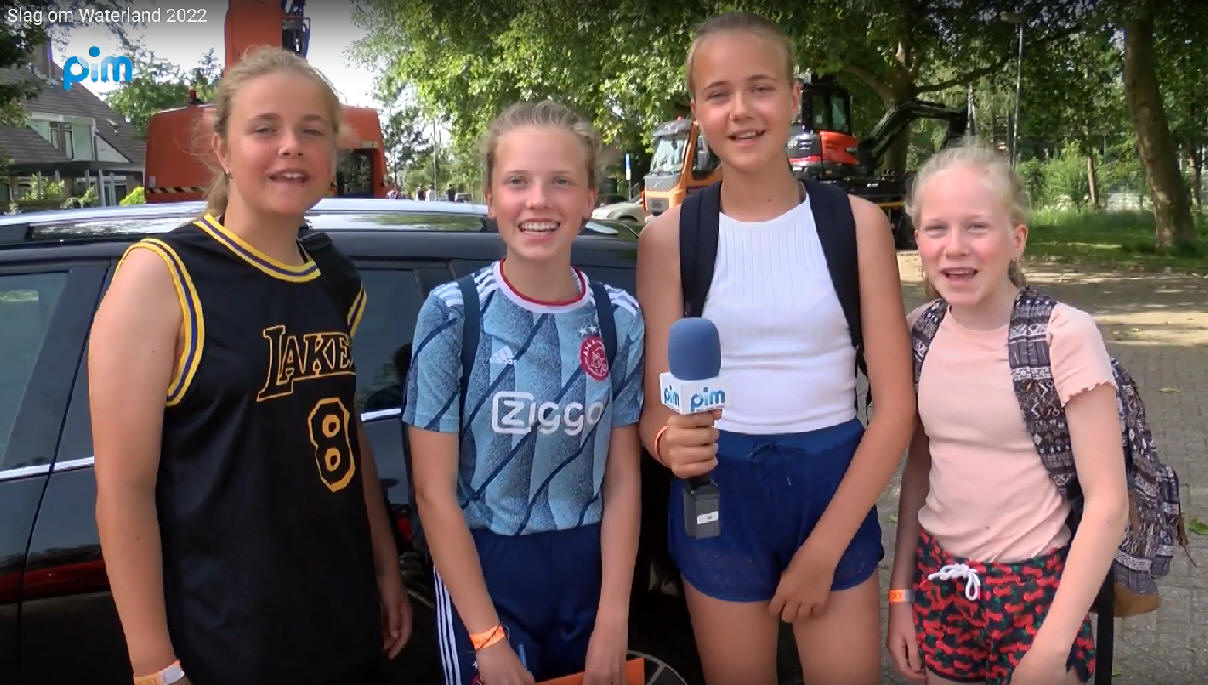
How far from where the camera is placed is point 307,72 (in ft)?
6.31

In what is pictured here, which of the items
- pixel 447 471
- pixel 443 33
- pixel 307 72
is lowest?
pixel 447 471

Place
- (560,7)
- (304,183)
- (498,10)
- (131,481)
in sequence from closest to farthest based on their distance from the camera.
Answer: (131,481) → (304,183) → (560,7) → (498,10)

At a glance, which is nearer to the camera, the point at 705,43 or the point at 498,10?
the point at 705,43

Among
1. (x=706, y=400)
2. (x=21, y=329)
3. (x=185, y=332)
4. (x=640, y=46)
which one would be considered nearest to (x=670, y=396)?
(x=706, y=400)

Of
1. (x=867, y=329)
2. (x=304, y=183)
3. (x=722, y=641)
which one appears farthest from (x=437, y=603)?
(x=867, y=329)

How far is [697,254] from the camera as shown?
2082mm

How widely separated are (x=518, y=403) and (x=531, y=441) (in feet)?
0.27

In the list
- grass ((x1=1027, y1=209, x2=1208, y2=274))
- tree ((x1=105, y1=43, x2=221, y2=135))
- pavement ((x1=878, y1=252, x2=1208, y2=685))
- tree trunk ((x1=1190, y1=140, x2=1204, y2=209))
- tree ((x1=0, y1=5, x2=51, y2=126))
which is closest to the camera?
pavement ((x1=878, y1=252, x2=1208, y2=685))

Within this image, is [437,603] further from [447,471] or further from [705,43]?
[705,43]

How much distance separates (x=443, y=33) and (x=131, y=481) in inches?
865

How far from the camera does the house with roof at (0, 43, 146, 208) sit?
95.6 feet

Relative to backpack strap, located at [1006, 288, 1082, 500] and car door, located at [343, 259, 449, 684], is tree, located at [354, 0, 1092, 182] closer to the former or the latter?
car door, located at [343, 259, 449, 684]

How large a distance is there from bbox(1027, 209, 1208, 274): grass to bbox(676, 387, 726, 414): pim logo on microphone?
8.40m

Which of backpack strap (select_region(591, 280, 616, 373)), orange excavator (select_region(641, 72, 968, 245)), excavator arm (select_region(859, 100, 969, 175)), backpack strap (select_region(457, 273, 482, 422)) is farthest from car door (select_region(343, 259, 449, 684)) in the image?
excavator arm (select_region(859, 100, 969, 175))
